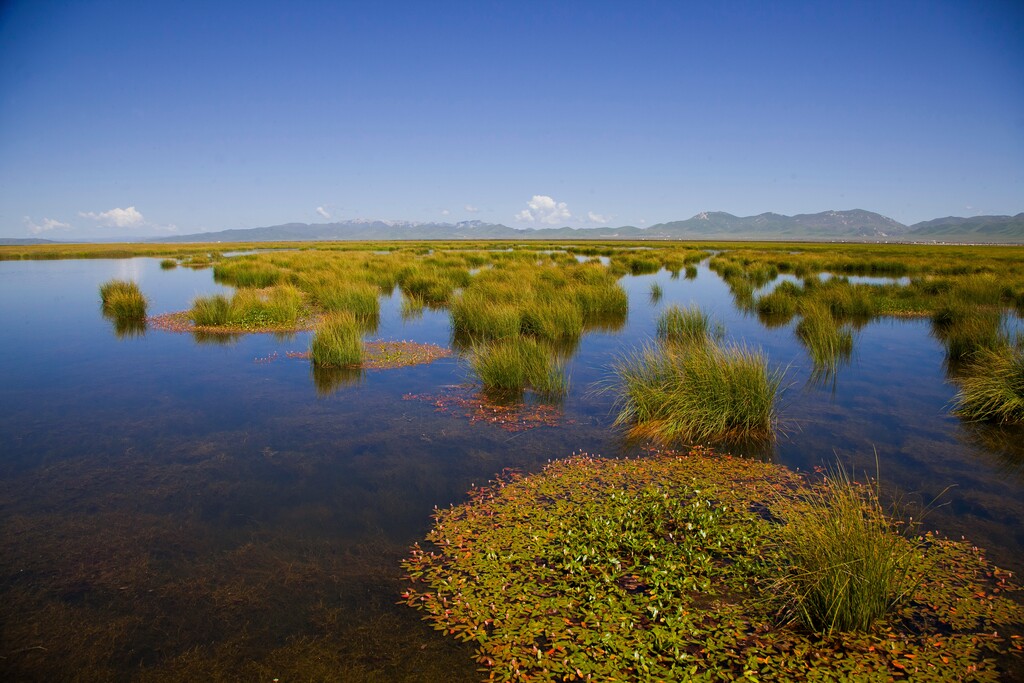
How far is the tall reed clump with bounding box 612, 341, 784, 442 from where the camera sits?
8.21 meters

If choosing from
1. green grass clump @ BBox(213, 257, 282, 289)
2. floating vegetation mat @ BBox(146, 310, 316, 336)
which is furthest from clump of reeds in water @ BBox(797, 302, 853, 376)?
green grass clump @ BBox(213, 257, 282, 289)

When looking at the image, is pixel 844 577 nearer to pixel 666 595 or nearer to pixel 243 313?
pixel 666 595

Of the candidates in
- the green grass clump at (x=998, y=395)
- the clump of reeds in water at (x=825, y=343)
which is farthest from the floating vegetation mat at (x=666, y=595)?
the clump of reeds in water at (x=825, y=343)

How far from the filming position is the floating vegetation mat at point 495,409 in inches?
351

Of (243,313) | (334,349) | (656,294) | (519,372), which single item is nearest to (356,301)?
(243,313)

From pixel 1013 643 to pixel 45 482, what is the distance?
962 centimetres

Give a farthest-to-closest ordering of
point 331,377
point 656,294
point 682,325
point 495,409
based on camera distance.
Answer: point 656,294, point 682,325, point 331,377, point 495,409

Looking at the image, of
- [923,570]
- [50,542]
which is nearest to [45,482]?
[50,542]

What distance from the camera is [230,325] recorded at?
17047 mm

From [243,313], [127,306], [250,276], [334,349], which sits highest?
[250,276]

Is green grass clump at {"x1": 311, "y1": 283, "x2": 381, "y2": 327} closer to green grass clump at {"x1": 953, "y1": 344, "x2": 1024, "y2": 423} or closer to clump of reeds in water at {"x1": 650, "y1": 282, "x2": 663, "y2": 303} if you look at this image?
clump of reeds in water at {"x1": 650, "y1": 282, "x2": 663, "y2": 303}

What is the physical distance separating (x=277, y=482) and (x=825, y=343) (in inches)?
483

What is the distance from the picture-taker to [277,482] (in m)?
6.86

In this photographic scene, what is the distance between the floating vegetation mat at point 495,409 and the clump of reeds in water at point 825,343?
650cm
